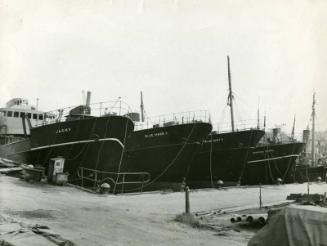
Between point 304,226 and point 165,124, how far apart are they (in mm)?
15478

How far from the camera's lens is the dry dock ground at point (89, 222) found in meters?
5.26

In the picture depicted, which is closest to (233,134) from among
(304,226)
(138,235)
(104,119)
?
(104,119)

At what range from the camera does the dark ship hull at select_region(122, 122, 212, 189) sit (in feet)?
59.7

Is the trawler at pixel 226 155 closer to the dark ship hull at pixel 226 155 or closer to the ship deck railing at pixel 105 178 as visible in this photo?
the dark ship hull at pixel 226 155

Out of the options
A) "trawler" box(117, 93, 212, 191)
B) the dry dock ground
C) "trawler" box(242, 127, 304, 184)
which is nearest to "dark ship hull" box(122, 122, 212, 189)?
"trawler" box(117, 93, 212, 191)

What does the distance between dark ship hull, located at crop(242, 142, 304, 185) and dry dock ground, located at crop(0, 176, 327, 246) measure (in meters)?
14.4

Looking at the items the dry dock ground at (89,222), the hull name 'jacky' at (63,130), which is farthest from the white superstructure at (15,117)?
the dry dock ground at (89,222)

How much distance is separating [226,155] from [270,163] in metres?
4.92

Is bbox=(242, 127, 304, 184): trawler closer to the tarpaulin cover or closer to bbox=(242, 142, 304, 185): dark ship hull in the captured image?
bbox=(242, 142, 304, 185): dark ship hull

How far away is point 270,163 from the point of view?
25.6 meters

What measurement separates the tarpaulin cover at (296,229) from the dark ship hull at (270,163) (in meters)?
20.1

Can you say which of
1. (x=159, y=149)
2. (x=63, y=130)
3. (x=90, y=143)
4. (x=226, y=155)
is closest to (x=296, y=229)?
(x=90, y=143)

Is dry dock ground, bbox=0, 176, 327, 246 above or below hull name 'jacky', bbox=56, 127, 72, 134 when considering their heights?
below

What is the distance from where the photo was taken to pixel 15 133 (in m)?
22.8
